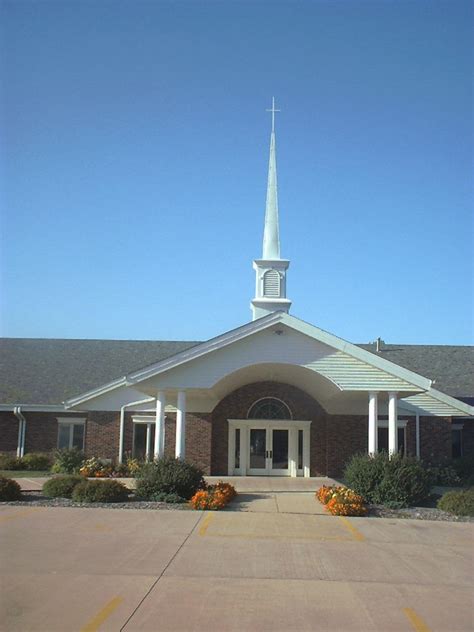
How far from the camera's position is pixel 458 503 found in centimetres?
1698

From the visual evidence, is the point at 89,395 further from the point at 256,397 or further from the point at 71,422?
the point at 256,397

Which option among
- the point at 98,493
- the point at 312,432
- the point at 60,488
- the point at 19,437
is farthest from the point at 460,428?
the point at 19,437

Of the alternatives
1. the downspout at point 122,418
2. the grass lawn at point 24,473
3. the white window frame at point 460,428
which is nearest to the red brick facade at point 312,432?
the white window frame at point 460,428

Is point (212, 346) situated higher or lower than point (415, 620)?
higher

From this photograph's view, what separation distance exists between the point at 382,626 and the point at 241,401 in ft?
62.1

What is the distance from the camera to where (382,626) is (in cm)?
762

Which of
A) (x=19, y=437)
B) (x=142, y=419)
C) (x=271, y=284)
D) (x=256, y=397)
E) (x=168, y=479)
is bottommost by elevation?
(x=168, y=479)

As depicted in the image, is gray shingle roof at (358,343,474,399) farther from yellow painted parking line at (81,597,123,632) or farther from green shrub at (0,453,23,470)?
yellow painted parking line at (81,597,123,632)

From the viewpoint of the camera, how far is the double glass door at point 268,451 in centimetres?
2623

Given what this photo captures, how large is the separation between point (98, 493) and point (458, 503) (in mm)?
8738

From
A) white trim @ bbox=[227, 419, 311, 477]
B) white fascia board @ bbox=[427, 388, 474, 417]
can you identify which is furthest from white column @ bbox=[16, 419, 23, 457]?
white fascia board @ bbox=[427, 388, 474, 417]

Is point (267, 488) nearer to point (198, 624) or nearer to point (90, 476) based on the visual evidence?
point (90, 476)

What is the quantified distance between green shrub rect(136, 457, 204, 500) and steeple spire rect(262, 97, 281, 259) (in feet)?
44.4

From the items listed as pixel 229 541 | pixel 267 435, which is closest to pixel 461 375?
pixel 267 435
